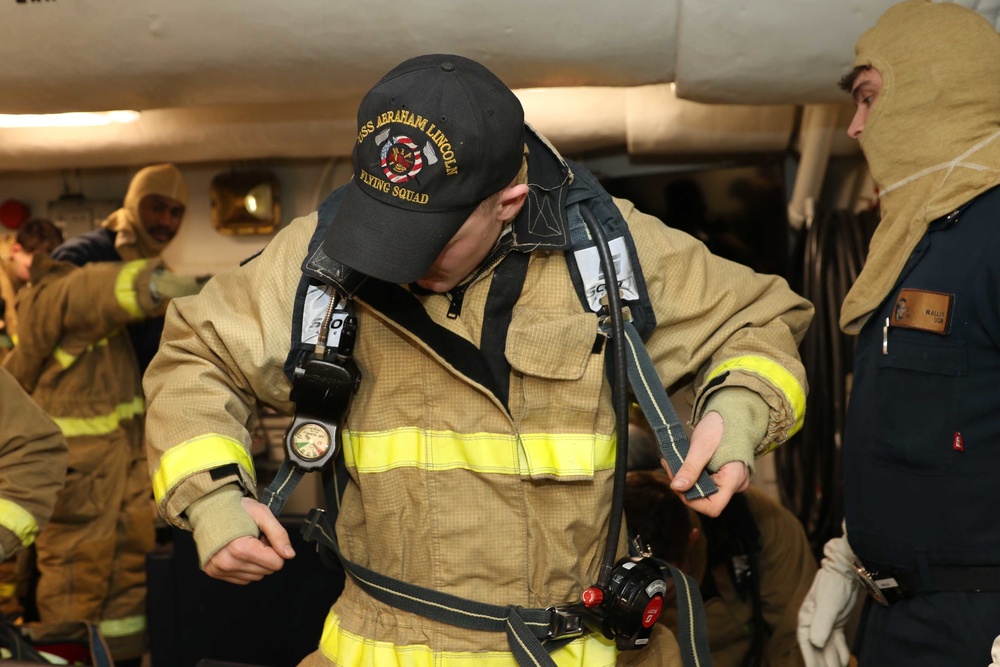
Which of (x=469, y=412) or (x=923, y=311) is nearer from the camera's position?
(x=469, y=412)

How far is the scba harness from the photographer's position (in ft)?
5.22

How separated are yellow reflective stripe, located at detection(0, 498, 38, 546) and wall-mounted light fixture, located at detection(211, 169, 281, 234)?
Answer: 8.74 ft

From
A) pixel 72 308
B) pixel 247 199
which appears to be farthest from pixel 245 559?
pixel 247 199

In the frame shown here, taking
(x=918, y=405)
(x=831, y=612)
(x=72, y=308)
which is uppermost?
(x=72, y=308)

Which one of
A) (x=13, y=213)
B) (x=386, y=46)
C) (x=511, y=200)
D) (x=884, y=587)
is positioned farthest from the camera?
(x=13, y=213)

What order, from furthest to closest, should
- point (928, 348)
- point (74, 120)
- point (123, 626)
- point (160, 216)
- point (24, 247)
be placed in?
point (24, 247) → point (160, 216) → point (74, 120) → point (123, 626) → point (928, 348)

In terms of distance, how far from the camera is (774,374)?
63.6 inches

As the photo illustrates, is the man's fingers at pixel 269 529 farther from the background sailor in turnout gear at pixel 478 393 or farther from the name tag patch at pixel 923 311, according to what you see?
the name tag patch at pixel 923 311

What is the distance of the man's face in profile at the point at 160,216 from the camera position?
4.42m

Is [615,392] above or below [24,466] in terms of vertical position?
above

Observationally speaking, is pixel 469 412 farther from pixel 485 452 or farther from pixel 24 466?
pixel 24 466

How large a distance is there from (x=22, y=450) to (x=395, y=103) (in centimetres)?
156

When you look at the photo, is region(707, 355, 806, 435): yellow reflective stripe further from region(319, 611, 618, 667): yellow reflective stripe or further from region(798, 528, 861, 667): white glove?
region(798, 528, 861, 667): white glove

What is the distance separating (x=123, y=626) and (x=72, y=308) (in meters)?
1.28
